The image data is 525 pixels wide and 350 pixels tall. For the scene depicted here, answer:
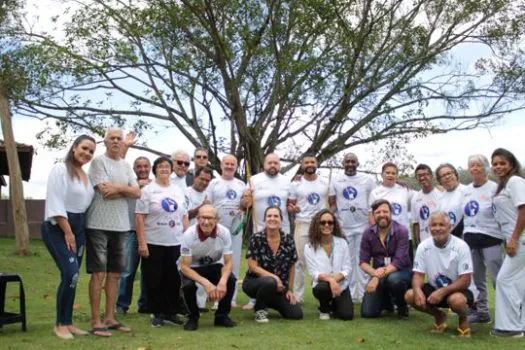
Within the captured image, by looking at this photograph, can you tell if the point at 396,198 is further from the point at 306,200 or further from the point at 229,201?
the point at 229,201

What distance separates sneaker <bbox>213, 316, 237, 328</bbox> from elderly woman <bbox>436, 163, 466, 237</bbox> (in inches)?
109

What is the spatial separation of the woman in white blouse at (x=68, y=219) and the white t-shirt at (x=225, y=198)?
7.90ft

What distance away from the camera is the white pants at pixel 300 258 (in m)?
8.50

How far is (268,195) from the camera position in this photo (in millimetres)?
8547

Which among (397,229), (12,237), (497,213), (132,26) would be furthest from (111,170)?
(12,237)

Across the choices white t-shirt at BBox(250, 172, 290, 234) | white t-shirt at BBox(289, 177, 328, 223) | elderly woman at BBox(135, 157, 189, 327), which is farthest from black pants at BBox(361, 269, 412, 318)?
elderly woman at BBox(135, 157, 189, 327)

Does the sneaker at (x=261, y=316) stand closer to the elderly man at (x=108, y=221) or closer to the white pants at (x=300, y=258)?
the white pants at (x=300, y=258)

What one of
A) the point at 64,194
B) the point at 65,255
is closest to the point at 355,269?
the point at 65,255

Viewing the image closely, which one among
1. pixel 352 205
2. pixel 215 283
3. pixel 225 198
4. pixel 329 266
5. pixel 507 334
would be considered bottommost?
pixel 507 334

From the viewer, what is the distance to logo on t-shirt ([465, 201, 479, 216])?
7.16 metres

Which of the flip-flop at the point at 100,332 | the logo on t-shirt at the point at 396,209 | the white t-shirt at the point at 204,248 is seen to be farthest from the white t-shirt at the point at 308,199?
the flip-flop at the point at 100,332

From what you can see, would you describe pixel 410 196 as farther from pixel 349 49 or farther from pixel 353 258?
pixel 349 49

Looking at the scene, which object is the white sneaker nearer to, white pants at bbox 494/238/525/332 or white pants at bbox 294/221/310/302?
white pants at bbox 294/221/310/302

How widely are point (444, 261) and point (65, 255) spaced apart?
3.54 m
